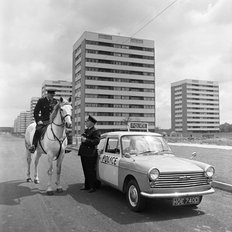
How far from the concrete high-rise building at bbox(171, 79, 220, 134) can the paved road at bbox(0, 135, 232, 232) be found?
581 feet

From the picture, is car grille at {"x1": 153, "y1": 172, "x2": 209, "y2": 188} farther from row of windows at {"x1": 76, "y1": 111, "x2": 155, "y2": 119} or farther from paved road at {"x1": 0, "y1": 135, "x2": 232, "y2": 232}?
row of windows at {"x1": 76, "y1": 111, "x2": 155, "y2": 119}

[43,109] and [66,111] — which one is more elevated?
[43,109]

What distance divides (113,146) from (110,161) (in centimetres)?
53

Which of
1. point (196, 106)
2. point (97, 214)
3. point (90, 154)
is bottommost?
point (97, 214)

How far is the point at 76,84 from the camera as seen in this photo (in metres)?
125

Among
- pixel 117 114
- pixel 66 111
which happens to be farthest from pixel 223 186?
pixel 117 114

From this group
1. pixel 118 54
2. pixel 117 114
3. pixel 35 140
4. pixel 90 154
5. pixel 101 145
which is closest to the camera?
pixel 90 154

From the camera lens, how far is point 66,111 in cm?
761

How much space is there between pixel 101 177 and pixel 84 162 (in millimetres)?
752

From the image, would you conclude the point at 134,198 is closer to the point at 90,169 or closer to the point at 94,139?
the point at 90,169

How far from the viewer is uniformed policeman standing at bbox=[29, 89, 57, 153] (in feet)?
28.9

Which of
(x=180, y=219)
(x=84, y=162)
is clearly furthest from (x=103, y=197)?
(x=180, y=219)

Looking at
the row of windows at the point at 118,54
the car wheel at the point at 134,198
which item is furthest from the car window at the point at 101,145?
the row of windows at the point at 118,54

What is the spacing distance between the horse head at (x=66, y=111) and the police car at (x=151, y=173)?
4.38 feet
